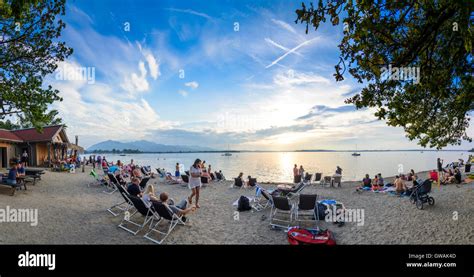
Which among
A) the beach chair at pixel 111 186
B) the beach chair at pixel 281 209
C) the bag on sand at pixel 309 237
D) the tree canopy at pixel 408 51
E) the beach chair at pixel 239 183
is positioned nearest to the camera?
the tree canopy at pixel 408 51

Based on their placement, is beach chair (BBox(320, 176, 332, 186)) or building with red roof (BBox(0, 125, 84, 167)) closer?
beach chair (BBox(320, 176, 332, 186))

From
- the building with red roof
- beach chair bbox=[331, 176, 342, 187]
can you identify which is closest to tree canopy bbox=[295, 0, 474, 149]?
beach chair bbox=[331, 176, 342, 187]

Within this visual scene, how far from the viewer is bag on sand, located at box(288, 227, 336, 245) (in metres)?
6.02

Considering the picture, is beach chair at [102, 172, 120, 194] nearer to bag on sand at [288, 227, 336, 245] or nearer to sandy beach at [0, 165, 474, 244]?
sandy beach at [0, 165, 474, 244]

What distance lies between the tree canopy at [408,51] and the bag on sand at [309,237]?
3483 millimetres

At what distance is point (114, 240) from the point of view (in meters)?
6.06

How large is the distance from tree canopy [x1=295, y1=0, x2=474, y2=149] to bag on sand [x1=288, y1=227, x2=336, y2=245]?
3.48m

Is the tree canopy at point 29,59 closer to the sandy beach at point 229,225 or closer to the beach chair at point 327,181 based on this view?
the sandy beach at point 229,225

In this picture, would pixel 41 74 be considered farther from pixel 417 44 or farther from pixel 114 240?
pixel 417 44

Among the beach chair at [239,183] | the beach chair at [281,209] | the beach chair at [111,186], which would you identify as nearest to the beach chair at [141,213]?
the beach chair at [281,209]

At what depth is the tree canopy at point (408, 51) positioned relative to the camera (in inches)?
170

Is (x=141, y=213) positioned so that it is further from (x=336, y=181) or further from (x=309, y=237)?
(x=336, y=181)
